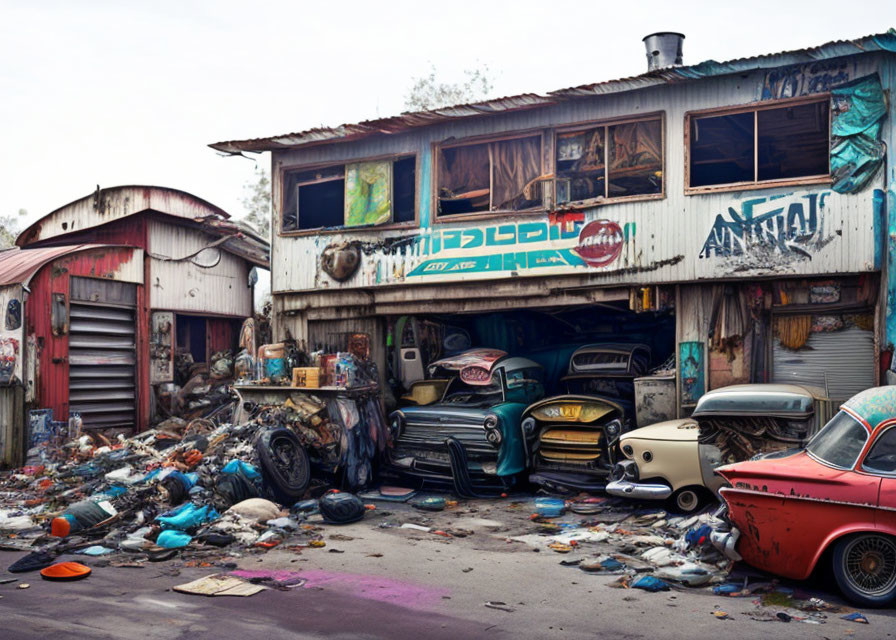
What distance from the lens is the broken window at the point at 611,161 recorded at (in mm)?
11383

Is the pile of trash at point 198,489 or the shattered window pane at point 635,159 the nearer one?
the pile of trash at point 198,489

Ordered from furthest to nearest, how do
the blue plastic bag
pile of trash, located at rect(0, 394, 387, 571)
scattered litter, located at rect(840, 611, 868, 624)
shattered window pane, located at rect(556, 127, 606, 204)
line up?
shattered window pane, located at rect(556, 127, 606, 204) → pile of trash, located at rect(0, 394, 387, 571) → the blue plastic bag → scattered litter, located at rect(840, 611, 868, 624)

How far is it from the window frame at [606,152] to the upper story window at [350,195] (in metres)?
2.62

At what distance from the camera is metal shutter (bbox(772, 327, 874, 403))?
32.8 feet

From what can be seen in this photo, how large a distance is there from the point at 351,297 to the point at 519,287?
3247 mm

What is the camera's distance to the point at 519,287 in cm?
1210

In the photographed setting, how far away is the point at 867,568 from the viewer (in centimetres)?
560

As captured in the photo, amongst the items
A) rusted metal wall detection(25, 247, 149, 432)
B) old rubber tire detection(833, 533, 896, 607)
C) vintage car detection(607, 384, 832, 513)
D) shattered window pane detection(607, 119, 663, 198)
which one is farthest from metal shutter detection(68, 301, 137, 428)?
old rubber tire detection(833, 533, 896, 607)

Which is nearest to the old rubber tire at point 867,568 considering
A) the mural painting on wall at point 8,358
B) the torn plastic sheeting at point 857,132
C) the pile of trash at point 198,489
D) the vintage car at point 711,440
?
the vintage car at point 711,440

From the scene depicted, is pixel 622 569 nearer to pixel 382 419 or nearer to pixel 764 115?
pixel 382 419

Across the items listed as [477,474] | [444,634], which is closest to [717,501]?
[477,474]

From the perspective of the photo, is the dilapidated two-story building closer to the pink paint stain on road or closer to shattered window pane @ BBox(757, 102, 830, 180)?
shattered window pane @ BBox(757, 102, 830, 180)

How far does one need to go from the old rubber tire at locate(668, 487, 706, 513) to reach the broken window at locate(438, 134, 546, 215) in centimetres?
538

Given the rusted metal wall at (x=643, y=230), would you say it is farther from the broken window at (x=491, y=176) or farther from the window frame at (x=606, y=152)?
the broken window at (x=491, y=176)
